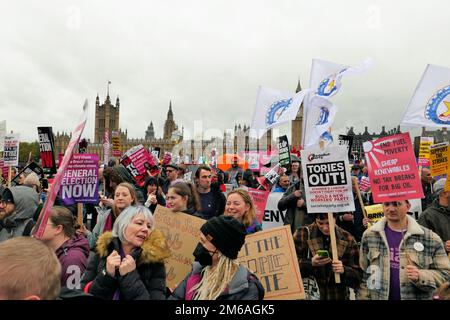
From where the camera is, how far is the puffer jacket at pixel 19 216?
4.68m

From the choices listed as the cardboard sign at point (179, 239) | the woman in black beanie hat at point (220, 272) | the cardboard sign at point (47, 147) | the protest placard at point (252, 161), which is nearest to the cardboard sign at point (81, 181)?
the cardboard sign at point (179, 239)

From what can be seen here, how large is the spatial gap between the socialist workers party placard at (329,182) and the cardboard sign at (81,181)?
A: 2.71 m

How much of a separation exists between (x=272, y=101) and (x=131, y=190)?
3564 millimetres

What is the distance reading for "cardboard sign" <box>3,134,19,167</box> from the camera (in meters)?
→ 9.17

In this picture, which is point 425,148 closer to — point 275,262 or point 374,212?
point 374,212

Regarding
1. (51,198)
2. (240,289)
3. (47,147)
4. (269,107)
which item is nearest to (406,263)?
(240,289)

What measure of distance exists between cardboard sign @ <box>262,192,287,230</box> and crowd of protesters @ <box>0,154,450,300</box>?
188 cm

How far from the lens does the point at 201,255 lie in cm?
271

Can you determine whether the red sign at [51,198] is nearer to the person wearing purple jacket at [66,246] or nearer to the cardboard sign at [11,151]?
the person wearing purple jacket at [66,246]

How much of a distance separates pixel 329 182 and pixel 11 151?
811 centimetres

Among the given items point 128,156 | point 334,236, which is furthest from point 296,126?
point 334,236

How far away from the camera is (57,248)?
3357 mm

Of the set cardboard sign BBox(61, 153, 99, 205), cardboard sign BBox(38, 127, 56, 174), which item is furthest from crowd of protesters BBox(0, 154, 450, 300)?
cardboard sign BBox(38, 127, 56, 174)
